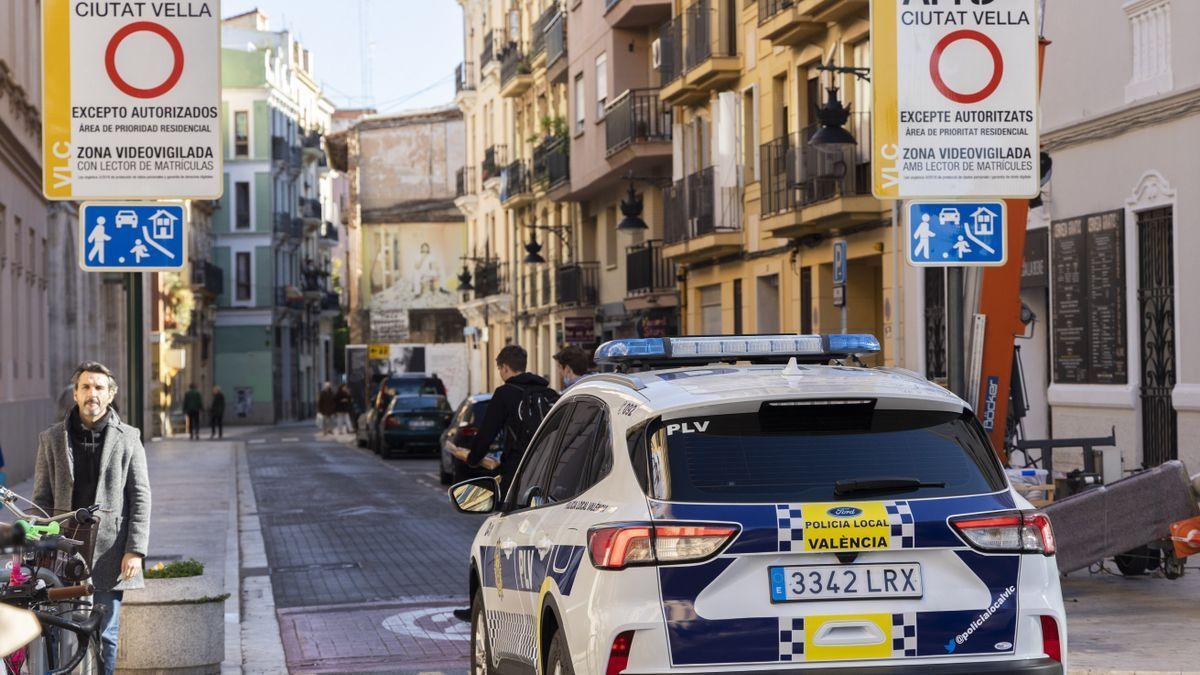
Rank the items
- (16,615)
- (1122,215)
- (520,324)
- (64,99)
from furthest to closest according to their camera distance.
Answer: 1. (520,324)
2. (1122,215)
3. (64,99)
4. (16,615)

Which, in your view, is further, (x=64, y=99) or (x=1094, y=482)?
(x=1094, y=482)

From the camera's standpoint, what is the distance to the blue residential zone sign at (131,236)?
35.9ft

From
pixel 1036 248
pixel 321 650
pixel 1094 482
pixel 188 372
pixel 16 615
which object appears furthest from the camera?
pixel 188 372

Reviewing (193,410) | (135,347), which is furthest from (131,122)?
(193,410)

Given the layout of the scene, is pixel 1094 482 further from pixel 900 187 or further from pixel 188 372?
pixel 188 372

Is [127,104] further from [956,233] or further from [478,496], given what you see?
[956,233]

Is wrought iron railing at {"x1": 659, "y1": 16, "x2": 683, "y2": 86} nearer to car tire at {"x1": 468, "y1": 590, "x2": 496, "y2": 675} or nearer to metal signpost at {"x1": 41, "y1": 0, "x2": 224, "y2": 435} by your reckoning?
metal signpost at {"x1": 41, "y1": 0, "x2": 224, "y2": 435}

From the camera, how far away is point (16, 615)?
312cm

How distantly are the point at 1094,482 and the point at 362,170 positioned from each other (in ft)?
251

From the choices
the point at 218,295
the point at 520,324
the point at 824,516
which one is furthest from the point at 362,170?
the point at 824,516

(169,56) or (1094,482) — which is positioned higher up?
(169,56)

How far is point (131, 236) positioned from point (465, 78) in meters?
59.7

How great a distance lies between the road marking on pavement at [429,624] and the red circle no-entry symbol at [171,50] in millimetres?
3881

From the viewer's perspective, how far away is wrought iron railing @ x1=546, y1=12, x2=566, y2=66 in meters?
49.4
